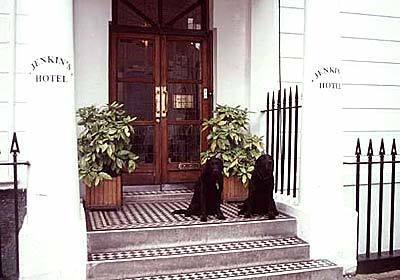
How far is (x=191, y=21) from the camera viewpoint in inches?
270

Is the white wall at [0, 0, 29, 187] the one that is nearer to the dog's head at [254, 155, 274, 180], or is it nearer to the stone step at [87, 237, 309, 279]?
the stone step at [87, 237, 309, 279]

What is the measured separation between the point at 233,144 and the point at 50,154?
273 cm

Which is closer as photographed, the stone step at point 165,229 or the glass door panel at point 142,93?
the stone step at point 165,229

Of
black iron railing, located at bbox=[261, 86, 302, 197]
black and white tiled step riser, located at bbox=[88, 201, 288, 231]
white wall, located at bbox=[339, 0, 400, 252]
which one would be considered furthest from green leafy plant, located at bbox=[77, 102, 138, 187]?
white wall, located at bbox=[339, 0, 400, 252]

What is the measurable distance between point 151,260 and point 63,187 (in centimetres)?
109

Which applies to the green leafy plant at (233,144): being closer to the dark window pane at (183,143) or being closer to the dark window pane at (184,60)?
the dark window pane at (183,143)

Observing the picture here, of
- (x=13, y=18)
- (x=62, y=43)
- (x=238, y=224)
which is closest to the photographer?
(x=62, y=43)

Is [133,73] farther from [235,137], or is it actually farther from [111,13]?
[235,137]

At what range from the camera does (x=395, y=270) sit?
562cm

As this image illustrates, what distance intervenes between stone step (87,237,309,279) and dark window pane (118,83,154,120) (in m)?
2.37

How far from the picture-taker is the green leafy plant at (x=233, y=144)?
6.02m

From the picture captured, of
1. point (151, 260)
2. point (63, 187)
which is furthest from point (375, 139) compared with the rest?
point (63, 187)

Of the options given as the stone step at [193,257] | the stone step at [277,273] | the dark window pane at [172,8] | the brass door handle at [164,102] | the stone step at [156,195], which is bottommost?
the stone step at [277,273]

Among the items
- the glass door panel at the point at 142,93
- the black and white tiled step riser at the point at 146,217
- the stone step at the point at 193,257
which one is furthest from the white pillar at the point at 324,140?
the glass door panel at the point at 142,93
